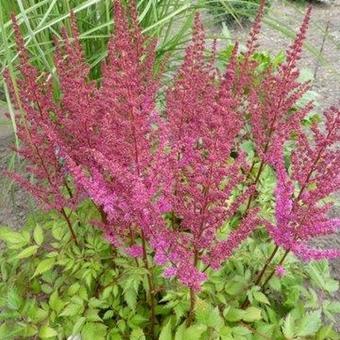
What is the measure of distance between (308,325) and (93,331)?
908 millimetres

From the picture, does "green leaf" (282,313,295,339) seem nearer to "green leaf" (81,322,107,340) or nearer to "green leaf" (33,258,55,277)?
"green leaf" (81,322,107,340)

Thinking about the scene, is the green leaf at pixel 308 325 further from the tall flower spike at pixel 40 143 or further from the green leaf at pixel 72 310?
the tall flower spike at pixel 40 143

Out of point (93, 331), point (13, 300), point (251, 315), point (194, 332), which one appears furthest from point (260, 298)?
point (13, 300)

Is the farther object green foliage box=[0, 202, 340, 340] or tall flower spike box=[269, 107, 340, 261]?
green foliage box=[0, 202, 340, 340]

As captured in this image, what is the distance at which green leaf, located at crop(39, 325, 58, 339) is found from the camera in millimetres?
1989

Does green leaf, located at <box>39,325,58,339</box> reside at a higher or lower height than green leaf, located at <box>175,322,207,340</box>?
lower

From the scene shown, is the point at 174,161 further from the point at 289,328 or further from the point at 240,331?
the point at 289,328

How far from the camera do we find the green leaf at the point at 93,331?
199cm

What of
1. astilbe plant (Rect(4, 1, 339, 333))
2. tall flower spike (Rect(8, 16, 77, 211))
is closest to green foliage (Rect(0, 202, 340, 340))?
astilbe plant (Rect(4, 1, 339, 333))

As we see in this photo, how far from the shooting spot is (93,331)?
79.3 inches

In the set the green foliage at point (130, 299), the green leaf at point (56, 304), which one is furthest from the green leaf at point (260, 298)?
the green leaf at point (56, 304)

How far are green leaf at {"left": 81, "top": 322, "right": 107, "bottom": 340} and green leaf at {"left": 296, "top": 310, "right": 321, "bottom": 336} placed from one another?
83 cm

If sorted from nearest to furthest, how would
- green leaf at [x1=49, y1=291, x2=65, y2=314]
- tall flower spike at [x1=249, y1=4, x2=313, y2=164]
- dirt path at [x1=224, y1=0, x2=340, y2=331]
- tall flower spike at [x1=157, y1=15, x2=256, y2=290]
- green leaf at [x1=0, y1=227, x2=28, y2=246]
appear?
tall flower spike at [x1=157, y1=15, x2=256, y2=290] < tall flower spike at [x1=249, y1=4, x2=313, y2=164] < green leaf at [x1=49, y1=291, x2=65, y2=314] < green leaf at [x1=0, y1=227, x2=28, y2=246] < dirt path at [x1=224, y1=0, x2=340, y2=331]

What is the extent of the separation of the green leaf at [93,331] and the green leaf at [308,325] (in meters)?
0.83
